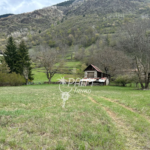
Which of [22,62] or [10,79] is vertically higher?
[22,62]

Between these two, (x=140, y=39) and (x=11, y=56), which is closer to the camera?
(x=140, y=39)

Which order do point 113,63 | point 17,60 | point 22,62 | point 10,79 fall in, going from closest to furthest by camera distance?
1. point 10,79
2. point 22,62
3. point 17,60
4. point 113,63

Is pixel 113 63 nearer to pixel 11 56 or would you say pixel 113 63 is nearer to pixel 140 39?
pixel 140 39

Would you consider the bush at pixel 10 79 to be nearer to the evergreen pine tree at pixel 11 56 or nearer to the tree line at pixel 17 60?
the tree line at pixel 17 60

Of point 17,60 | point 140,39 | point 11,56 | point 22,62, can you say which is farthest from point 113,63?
point 11,56

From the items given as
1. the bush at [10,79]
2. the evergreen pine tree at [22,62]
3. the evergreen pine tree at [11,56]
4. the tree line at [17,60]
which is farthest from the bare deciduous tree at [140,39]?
the evergreen pine tree at [11,56]

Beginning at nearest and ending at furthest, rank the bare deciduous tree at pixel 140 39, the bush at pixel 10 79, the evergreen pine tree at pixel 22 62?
the bare deciduous tree at pixel 140 39 < the bush at pixel 10 79 < the evergreen pine tree at pixel 22 62

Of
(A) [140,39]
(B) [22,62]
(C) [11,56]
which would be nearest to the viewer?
(A) [140,39]

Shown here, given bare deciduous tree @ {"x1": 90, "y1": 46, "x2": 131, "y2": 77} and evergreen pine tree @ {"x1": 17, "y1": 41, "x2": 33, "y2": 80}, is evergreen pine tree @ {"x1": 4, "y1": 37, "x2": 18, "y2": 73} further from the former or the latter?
bare deciduous tree @ {"x1": 90, "y1": 46, "x2": 131, "y2": 77}

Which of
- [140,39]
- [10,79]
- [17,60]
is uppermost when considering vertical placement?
[140,39]

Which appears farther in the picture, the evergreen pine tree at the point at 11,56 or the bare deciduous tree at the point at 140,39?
the evergreen pine tree at the point at 11,56

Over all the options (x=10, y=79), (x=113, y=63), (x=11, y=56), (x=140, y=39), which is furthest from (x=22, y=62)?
(x=140, y=39)

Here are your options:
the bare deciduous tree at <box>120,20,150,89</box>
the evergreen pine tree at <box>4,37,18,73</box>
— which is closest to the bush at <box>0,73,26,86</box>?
the evergreen pine tree at <box>4,37,18,73</box>

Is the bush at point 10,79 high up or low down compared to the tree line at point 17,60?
down
